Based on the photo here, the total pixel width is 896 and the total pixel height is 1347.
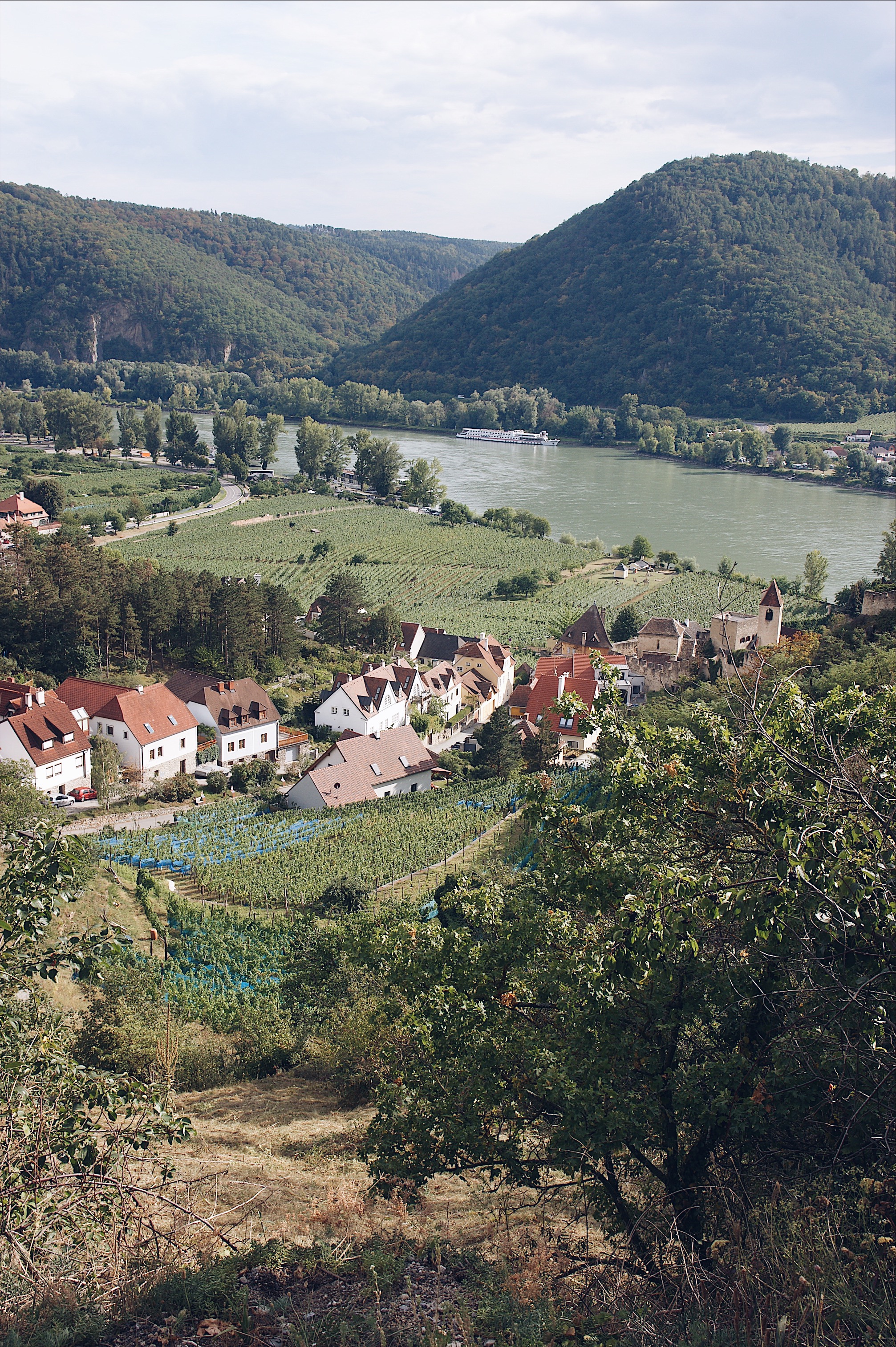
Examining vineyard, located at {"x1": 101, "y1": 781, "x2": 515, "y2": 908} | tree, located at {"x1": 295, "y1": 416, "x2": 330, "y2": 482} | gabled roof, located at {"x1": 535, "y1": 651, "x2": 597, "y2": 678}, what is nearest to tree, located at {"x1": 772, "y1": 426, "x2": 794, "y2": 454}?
tree, located at {"x1": 295, "y1": 416, "x2": 330, "y2": 482}

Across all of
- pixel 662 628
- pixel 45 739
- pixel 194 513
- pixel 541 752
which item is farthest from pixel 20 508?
pixel 541 752

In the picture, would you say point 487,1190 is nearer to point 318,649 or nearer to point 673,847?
point 673,847

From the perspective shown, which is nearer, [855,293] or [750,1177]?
[750,1177]

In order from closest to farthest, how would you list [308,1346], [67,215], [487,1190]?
[308,1346]
[487,1190]
[67,215]

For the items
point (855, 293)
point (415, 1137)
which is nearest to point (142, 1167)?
point (415, 1137)

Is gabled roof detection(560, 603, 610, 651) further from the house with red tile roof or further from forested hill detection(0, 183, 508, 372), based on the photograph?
forested hill detection(0, 183, 508, 372)

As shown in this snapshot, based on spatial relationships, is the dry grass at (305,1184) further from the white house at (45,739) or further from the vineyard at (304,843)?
the white house at (45,739)

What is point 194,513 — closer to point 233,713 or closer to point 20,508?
point 20,508
